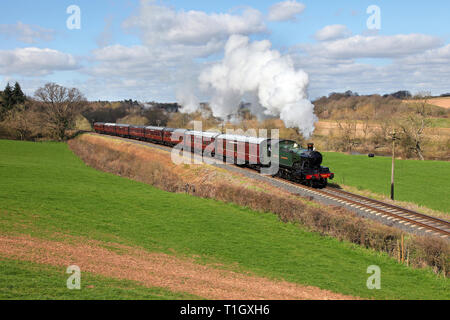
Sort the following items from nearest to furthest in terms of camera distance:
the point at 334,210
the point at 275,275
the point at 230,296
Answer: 1. the point at 230,296
2. the point at 275,275
3. the point at 334,210

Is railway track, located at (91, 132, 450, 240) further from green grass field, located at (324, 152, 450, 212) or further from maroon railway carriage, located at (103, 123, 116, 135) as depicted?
maroon railway carriage, located at (103, 123, 116, 135)

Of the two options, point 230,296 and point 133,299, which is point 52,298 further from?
point 230,296

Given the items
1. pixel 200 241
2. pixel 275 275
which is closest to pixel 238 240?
pixel 200 241

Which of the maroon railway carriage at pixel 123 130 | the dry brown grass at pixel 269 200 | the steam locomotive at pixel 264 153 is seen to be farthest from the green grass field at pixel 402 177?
the maroon railway carriage at pixel 123 130

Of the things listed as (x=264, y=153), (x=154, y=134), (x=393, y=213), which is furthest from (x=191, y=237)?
(x=154, y=134)

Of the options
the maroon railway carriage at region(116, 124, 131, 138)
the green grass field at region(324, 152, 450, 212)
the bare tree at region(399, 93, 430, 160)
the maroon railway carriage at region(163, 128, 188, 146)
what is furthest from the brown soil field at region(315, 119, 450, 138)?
the maroon railway carriage at region(116, 124, 131, 138)

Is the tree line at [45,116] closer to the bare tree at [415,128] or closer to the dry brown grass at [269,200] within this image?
the dry brown grass at [269,200]

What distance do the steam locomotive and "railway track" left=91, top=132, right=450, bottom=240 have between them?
107 cm

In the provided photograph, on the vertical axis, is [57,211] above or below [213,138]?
below

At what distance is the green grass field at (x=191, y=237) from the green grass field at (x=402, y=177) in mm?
17048

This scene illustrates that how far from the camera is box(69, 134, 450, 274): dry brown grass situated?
17.2m

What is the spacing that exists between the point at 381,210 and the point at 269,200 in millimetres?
7598
